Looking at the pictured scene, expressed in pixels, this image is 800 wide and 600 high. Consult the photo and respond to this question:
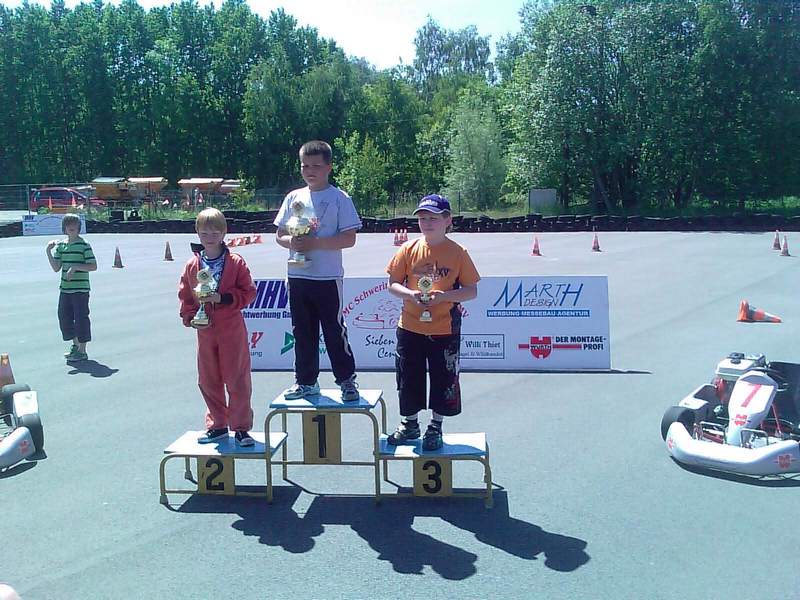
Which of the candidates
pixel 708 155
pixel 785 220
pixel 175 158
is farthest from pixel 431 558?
pixel 175 158

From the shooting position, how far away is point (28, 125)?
255ft

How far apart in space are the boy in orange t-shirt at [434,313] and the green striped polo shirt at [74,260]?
6.08 m

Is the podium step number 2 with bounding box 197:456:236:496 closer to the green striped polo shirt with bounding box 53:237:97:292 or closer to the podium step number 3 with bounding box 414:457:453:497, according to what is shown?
the podium step number 3 with bounding box 414:457:453:497

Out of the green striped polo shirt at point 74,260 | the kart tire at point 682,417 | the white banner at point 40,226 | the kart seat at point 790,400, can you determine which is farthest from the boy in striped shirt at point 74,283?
the white banner at point 40,226

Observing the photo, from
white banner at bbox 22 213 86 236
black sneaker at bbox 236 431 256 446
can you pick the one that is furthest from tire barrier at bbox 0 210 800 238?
black sneaker at bbox 236 431 256 446

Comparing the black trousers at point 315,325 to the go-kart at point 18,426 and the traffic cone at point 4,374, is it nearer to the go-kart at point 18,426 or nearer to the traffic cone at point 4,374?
the go-kart at point 18,426

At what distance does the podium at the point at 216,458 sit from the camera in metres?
5.33

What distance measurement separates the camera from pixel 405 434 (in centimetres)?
552

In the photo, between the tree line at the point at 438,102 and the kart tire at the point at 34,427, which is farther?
the tree line at the point at 438,102

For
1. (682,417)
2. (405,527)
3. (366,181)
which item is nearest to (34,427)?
(405,527)

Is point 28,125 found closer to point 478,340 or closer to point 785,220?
point 785,220

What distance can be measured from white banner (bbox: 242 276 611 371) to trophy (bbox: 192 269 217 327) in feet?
14.3

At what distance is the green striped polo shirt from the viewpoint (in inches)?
396

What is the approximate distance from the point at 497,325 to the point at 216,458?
194 inches
